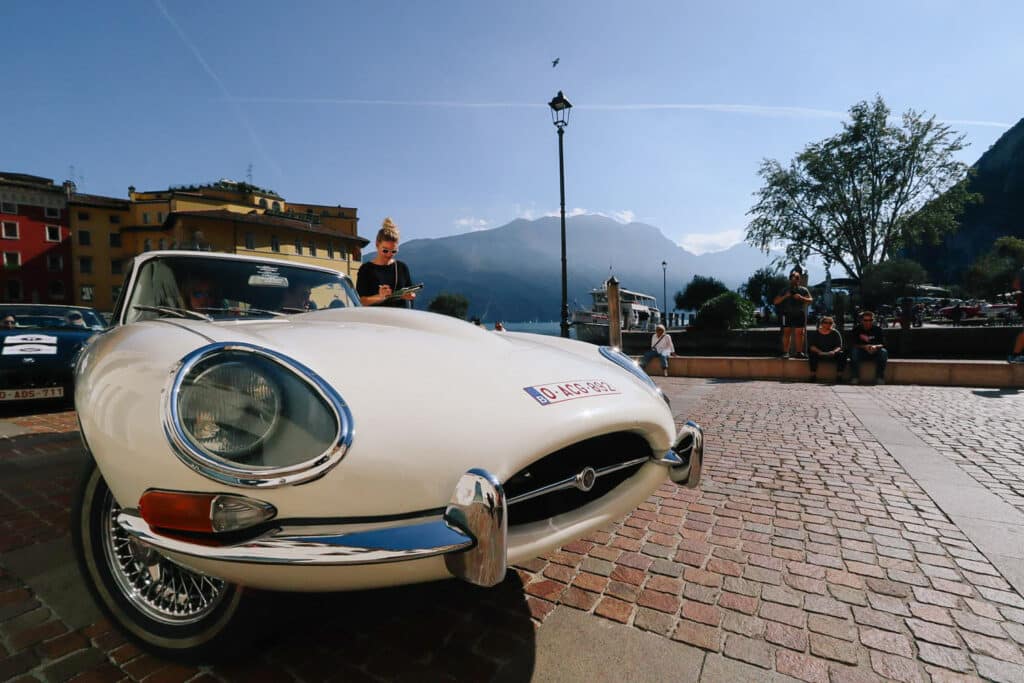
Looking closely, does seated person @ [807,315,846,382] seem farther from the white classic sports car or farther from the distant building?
the distant building

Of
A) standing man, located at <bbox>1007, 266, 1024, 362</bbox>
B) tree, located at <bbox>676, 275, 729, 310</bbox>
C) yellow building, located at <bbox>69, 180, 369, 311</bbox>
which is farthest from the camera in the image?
tree, located at <bbox>676, 275, 729, 310</bbox>

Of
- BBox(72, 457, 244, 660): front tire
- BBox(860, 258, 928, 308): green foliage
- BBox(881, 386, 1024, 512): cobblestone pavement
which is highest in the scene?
BBox(860, 258, 928, 308): green foliage

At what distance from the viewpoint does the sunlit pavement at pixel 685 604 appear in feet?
Result: 5.02

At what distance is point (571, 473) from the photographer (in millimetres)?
1627

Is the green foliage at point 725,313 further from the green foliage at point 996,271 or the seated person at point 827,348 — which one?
the green foliage at point 996,271

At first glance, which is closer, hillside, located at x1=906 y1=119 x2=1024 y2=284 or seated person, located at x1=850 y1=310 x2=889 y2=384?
seated person, located at x1=850 y1=310 x2=889 y2=384

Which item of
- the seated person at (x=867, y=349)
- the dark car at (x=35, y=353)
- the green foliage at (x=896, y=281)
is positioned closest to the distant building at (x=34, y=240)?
the dark car at (x=35, y=353)

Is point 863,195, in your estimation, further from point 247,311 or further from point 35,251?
point 35,251

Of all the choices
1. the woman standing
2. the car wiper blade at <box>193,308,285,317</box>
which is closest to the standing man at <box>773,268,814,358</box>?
the woman standing

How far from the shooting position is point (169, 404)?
1245 millimetres

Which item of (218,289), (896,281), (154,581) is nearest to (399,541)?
(154,581)

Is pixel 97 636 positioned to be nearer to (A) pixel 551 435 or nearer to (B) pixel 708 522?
(A) pixel 551 435

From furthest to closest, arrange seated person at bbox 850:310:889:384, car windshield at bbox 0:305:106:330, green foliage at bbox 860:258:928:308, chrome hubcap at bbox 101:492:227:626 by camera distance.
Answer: green foliage at bbox 860:258:928:308 → seated person at bbox 850:310:889:384 → car windshield at bbox 0:305:106:330 → chrome hubcap at bbox 101:492:227:626

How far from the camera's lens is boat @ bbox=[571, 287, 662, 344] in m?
37.2
